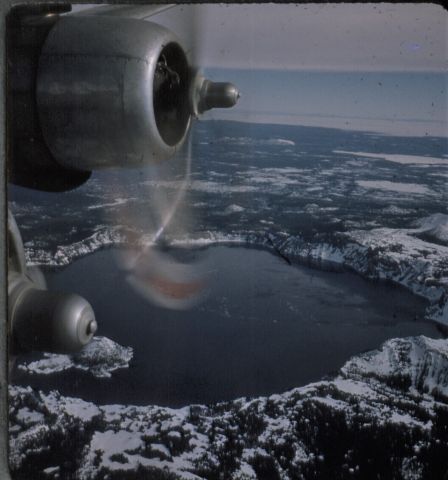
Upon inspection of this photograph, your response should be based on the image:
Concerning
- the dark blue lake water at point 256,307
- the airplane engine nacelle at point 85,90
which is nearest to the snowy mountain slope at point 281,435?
the dark blue lake water at point 256,307

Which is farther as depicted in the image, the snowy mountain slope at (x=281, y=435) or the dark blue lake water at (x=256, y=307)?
the dark blue lake water at (x=256, y=307)

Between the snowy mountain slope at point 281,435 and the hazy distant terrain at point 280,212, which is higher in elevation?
the hazy distant terrain at point 280,212

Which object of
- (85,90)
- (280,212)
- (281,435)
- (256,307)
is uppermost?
(85,90)

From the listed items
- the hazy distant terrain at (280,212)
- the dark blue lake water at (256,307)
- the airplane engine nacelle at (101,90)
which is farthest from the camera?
the dark blue lake water at (256,307)

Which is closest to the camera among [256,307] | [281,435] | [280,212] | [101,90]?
[101,90]

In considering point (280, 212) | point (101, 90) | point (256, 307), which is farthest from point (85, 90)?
point (256, 307)

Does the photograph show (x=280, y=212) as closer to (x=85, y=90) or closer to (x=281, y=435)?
(x=85, y=90)

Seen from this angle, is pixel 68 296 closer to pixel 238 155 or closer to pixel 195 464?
pixel 238 155

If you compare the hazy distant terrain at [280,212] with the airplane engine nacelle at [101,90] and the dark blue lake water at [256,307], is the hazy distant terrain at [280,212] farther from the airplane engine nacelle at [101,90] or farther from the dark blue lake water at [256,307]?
the airplane engine nacelle at [101,90]
